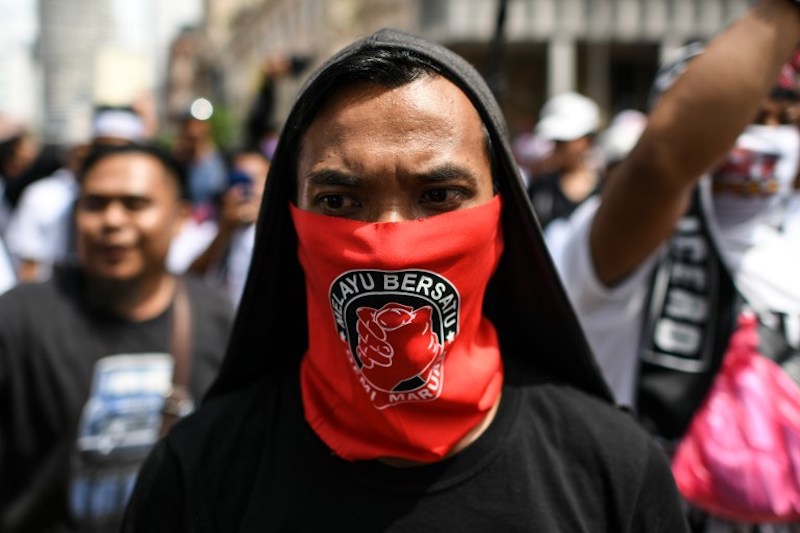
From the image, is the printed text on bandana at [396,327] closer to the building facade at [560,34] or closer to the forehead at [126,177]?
the forehead at [126,177]

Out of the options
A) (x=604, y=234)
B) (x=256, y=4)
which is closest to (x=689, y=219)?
(x=604, y=234)

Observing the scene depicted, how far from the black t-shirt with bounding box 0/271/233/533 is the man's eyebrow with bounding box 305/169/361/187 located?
5.46 feet

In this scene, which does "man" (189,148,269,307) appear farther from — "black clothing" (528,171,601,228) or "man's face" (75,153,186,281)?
"black clothing" (528,171,601,228)

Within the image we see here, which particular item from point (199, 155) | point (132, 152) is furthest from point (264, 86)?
point (132, 152)

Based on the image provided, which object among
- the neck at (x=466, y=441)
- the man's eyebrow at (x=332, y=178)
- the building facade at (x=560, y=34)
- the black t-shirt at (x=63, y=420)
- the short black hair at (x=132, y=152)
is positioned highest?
the building facade at (x=560, y=34)

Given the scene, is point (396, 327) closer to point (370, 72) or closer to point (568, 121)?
point (370, 72)

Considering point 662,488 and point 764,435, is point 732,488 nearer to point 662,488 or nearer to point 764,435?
point 764,435

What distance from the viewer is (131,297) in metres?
3.15

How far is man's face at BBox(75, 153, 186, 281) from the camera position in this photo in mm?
3195

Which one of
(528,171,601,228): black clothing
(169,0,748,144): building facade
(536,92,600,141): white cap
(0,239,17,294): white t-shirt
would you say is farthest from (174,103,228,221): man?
(169,0,748,144): building facade

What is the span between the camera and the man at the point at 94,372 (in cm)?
280

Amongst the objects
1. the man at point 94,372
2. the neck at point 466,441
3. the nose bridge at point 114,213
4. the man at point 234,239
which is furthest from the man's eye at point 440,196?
the man at point 234,239

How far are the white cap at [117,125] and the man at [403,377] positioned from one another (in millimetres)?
3807

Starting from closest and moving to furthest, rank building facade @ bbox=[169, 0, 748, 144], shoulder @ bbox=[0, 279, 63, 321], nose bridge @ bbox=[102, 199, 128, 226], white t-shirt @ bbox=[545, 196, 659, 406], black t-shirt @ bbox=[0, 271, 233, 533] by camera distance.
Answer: white t-shirt @ bbox=[545, 196, 659, 406], black t-shirt @ bbox=[0, 271, 233, 533], shoulder @ bbox=[0, 279, 63, 321], nose bridge @ bbox=[102, 199, 128, 226], building facade @ bbox=[169, 0, 748, 144]
